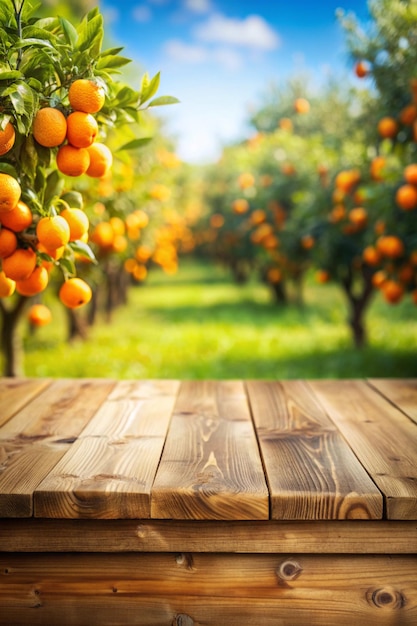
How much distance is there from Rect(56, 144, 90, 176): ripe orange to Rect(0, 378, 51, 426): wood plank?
0.96 metres

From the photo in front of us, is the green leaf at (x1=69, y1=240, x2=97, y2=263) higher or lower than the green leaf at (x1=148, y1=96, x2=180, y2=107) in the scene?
lower

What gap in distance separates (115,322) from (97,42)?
1083 cm

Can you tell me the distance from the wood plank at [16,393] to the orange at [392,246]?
10.6 ft

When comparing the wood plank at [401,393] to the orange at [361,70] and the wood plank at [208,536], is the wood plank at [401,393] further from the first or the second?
the orange at [361,70]

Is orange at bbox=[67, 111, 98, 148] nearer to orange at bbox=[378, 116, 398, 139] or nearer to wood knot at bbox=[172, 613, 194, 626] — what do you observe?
wood knot at bbox=[172, 613, 194, 626]

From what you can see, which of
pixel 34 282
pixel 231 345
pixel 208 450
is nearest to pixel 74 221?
pixel 34 282

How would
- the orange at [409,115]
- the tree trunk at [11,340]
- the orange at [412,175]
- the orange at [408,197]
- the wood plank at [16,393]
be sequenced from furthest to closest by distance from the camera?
the tree trunk at [11,340] → the orange at [409,115] → the orange at [408,197] → the orange at [412,175] → the wood plank at [16,393]

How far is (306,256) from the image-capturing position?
385 inches

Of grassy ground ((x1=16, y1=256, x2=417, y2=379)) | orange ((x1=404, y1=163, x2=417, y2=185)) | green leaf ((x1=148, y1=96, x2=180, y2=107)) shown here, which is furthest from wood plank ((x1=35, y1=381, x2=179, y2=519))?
grassy ground ((x1=16, y1=256, x2=417, y2=379))

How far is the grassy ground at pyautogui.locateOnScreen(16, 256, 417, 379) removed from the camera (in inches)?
279

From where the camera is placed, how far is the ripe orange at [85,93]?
1.66 m

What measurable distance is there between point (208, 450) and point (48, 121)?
111 cm

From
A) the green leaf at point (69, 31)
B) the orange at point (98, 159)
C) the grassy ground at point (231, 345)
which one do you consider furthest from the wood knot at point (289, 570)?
the grassy ground at point (231, 345)

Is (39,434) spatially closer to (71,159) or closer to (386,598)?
(71,159)
